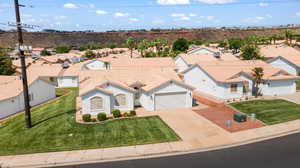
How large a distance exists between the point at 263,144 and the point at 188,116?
29.2 ft

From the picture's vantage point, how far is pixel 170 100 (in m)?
28.9

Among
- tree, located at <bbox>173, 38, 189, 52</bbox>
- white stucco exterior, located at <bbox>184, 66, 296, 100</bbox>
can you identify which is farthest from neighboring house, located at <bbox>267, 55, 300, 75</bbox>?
tree, located at <bbox>173, 38, 189, 52</bbox>

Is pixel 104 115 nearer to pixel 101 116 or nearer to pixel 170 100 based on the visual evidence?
pixel 101 116

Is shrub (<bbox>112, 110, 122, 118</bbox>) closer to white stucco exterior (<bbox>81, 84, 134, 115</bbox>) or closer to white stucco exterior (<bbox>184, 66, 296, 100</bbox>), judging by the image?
white stucco exterior (<bbox>81, 84, 134, 115</bbox>)

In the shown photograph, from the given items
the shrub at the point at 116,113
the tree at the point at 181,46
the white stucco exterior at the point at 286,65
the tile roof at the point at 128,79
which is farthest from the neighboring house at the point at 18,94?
the tree at the point at 181,46

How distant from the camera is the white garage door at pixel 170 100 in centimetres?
2864

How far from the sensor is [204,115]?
2650 cm

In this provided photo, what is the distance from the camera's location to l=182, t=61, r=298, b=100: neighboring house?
105ft

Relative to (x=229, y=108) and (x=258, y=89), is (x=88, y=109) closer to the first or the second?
(x=229, y=108)

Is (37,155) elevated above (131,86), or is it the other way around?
(131,86)

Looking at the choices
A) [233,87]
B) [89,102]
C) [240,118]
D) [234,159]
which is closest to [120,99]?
[89,102]

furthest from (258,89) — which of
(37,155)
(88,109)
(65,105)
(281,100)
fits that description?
(37,155)

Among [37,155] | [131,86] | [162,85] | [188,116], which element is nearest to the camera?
[37,155]

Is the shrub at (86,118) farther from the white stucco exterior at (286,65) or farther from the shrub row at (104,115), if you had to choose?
the white stucco exterior at (286,65)
